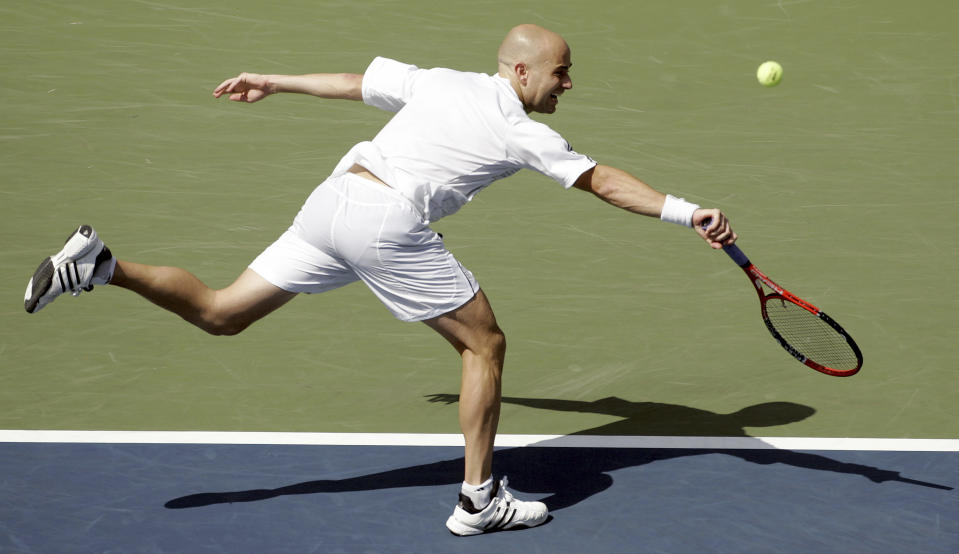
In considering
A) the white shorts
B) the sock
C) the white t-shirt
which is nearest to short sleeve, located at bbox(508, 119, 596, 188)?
the white t-shirt

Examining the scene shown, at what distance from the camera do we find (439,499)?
566cm

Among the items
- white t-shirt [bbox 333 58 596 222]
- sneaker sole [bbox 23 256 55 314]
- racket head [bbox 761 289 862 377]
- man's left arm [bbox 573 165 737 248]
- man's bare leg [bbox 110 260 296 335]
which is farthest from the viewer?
racket head [bbox 761 289 862 377]

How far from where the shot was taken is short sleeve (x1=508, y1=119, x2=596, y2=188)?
5.10 m

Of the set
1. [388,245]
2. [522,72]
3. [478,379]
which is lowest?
[478,379]

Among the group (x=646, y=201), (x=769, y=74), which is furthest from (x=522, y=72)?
(x=769, y=74)

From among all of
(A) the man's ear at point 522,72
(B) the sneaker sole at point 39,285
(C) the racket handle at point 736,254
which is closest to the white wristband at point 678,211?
(C) the racket handle at point 736,254

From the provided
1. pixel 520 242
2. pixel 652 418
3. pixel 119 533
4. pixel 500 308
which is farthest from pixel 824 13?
pixel 119 533

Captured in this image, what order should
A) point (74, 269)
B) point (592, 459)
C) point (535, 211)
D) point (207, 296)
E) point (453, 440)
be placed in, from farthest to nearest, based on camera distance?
point (535, 211) < point (453, 440) < point (592, 459) < point (207, 296) < point (74, 269)

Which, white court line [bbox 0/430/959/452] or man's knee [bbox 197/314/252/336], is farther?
white court line [bbox 0/430/959/452]

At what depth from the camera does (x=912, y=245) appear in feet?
28.4

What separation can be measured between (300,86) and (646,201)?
1692 millimetres

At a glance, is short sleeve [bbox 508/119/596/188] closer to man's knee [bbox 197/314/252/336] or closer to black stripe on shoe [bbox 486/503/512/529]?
black stripe on shoe [bbox 486/503/512/529]

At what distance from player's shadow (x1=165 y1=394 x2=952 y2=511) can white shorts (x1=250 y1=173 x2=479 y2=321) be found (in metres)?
0.86

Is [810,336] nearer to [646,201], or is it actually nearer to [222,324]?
[646,201]
